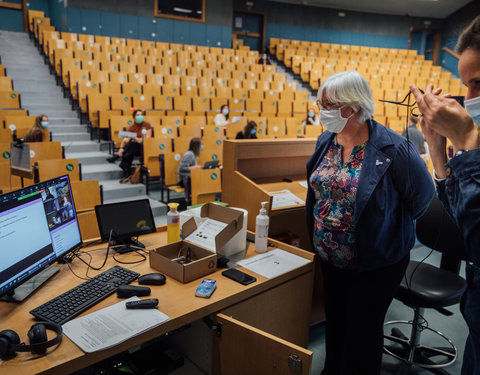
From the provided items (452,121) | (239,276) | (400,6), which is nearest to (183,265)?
(239,276)

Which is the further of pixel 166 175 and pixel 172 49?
pixel 172 49

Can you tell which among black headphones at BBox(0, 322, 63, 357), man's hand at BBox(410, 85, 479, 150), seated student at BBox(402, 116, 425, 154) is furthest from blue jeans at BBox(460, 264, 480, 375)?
seated student at BBox(402, 116, 425, 154)

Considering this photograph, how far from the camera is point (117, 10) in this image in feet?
34.5

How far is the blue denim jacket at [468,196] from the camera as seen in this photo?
665 millimetres

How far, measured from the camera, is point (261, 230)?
178cm

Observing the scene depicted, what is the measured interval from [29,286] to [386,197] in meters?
1.38

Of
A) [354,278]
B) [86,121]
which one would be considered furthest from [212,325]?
[86,121]

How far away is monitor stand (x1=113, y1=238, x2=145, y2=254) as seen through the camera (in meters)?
1.74

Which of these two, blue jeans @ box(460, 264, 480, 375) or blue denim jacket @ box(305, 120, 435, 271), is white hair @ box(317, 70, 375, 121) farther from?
blue jeans @ box(460, 264, 480, 375)

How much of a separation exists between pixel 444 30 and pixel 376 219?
16.7 meters

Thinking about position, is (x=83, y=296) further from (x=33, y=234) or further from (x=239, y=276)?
(x=239, y=276)

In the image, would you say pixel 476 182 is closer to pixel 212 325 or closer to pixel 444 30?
pixel 212 325

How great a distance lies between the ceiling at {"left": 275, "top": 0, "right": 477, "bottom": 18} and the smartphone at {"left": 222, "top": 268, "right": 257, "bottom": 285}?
1417cm

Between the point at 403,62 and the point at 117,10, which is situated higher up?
the point at 117,10
